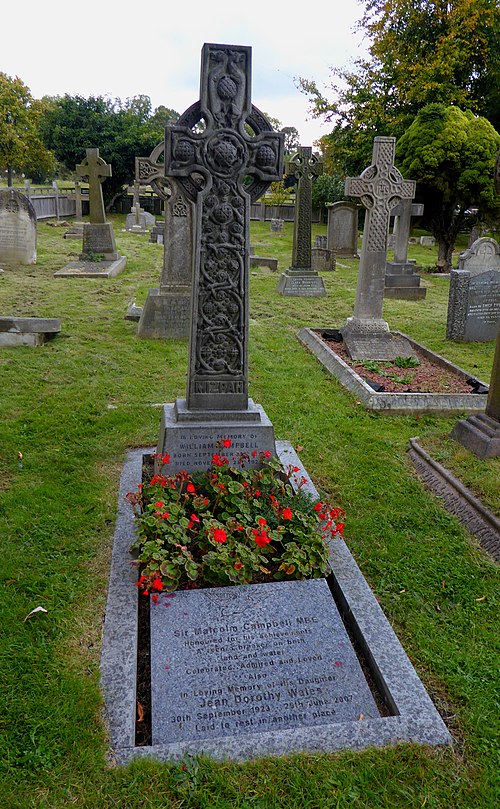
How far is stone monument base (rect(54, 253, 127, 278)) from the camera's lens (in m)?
14.6

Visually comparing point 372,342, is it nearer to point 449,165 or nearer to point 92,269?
point 92,269

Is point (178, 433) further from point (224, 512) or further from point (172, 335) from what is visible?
point (172, 335)

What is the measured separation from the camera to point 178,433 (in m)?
4.41

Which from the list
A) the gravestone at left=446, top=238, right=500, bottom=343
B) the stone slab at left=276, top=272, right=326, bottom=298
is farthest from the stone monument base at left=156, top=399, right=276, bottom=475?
the stone slab at left=276, top=272, right=326, bottom=298

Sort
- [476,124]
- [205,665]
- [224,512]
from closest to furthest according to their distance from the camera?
[205,665], [224,512], [476,124]

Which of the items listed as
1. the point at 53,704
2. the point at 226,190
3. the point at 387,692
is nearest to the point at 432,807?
the point at 387,692

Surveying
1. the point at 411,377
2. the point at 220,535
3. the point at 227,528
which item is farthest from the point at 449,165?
the point at 220,535

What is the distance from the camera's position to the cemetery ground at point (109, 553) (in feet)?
8.21

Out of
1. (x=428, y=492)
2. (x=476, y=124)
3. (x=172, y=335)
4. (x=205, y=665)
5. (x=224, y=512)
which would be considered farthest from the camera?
(x=476, y=124)

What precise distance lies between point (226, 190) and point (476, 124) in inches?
685

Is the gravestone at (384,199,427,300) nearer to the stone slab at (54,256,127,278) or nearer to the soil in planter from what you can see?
the soil in planter

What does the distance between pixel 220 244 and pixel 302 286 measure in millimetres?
10227

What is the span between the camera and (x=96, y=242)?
53.5 feet

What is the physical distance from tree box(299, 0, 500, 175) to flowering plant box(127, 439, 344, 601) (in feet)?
74.2
